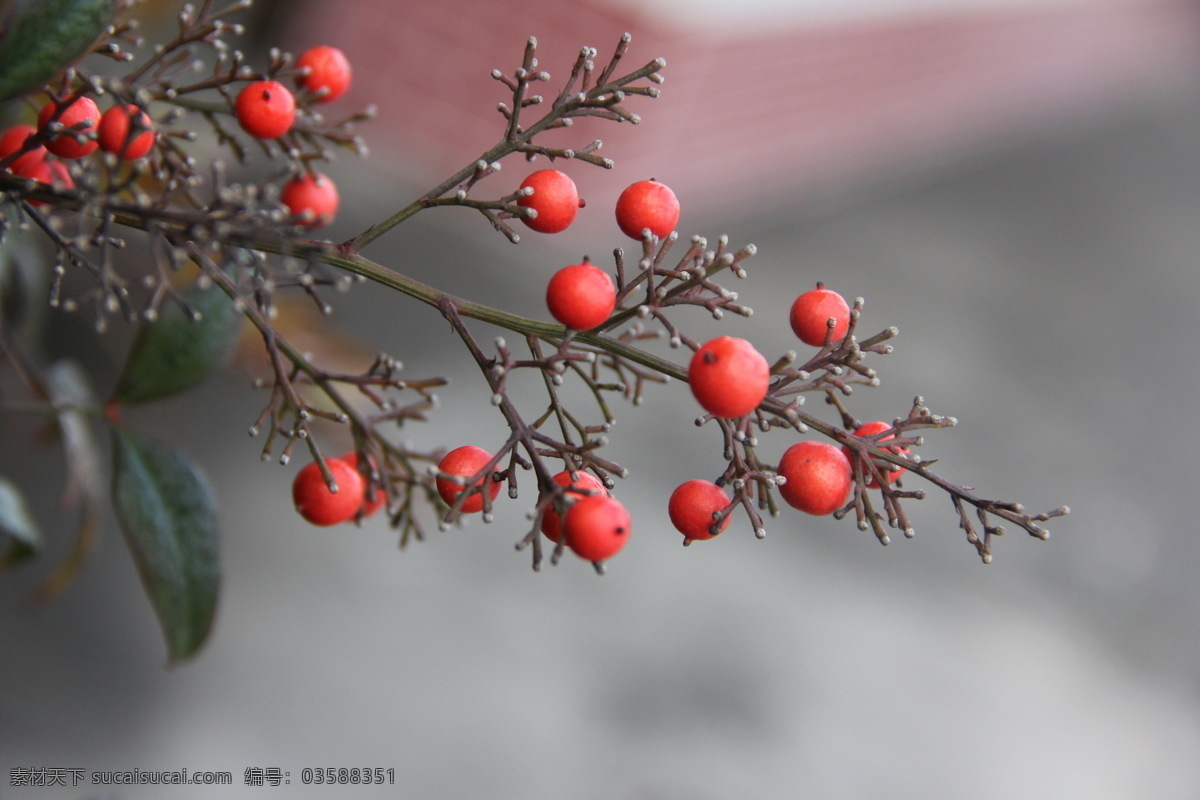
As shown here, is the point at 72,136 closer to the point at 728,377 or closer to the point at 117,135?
the point at 117,135

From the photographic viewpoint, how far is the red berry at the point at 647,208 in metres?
0.41

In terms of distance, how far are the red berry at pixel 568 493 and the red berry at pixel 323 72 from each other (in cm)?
26

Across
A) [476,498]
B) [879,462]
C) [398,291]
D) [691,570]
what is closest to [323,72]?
[398,291]

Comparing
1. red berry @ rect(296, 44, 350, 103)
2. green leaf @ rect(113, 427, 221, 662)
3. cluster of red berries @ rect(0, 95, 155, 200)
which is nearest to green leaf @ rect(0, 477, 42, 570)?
green leaf @ rect(113, 427, 221, 662)

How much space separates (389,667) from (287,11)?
1.21 m

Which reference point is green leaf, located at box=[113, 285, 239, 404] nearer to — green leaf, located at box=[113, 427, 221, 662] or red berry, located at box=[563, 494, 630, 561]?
green leaf, located at box=[113, 427, 221, 662]

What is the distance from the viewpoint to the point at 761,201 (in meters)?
Result: 1.74

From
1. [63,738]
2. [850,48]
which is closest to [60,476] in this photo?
[63,738]

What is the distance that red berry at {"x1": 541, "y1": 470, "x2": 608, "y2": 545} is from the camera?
0.38m

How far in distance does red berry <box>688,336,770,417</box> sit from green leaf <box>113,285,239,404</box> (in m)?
0.40

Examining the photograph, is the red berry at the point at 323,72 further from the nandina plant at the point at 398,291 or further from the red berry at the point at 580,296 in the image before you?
the red berry at the point at 580,296

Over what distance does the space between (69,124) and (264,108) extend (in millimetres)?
85

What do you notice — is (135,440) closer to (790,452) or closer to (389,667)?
(790,452)

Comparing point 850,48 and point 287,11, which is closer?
point 287,11
